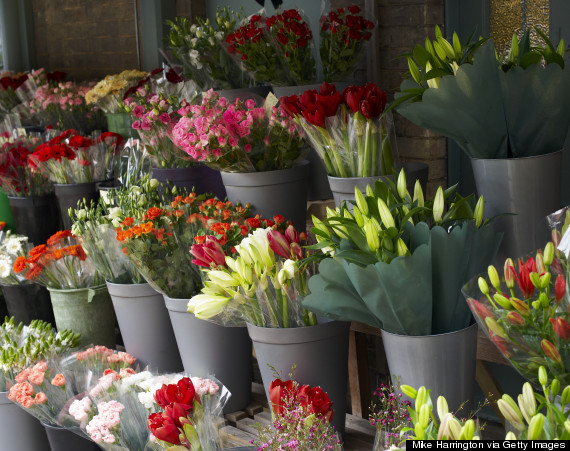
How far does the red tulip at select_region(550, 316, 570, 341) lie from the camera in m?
1.22

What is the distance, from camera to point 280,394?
162 cm

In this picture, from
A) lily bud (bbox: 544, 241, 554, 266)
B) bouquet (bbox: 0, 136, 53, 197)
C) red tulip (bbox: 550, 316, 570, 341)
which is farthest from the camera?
bouquet (bbox: 0, 136, 53, 197)

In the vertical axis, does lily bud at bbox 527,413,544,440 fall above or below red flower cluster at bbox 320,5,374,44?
below

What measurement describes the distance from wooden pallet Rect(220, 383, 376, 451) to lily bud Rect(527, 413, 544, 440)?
0.90m

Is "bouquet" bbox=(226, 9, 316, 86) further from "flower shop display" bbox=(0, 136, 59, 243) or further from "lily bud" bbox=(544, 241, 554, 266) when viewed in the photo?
"lily bud" bbox=(544, 241, 554, 266)

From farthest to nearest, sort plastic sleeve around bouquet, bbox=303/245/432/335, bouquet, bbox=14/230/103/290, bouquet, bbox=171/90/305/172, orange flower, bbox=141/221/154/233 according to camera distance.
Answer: bouquet, bbox=14/230/103/290
bouquet, bbox=171/90/305/172
orange flower, bbox=141/221/154/233
plastic sleeve around bouquet, bbox=303/245/432/335

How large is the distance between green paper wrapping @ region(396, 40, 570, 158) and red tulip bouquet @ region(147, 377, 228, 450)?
788 millimetres

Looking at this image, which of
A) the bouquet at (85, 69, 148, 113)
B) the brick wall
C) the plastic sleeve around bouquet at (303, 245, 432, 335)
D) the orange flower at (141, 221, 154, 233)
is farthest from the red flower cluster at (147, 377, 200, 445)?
the brick wall

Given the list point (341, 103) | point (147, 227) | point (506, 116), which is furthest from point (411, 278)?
point (147, 227)

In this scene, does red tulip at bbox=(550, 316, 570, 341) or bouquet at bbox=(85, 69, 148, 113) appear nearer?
red tulip at bbox=(550, 316, 570, 341)

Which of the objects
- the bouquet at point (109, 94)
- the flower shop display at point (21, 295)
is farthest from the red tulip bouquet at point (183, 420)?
the bouquet at point (109, 94)

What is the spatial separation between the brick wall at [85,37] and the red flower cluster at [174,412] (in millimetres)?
2869

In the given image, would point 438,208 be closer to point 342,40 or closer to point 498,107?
point 498,107

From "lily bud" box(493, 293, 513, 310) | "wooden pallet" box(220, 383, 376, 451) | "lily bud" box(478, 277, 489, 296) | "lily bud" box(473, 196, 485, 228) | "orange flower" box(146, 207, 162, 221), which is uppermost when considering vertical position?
"lily bud" box(473, 196, 485, 228)
